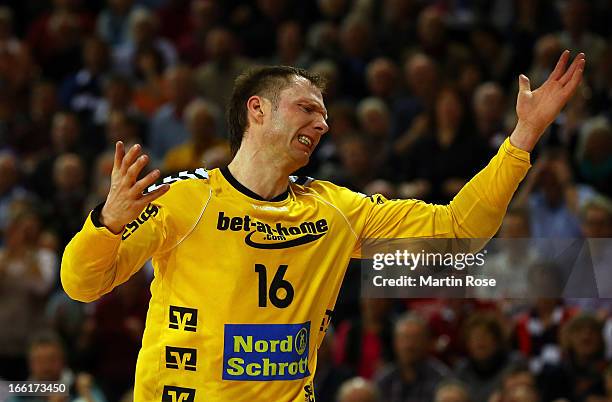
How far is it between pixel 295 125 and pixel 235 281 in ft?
2.57

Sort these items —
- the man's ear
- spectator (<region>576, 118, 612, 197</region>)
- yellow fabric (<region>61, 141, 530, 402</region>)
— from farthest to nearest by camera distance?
1. spectator (<region>576, 118, 612, 197</region>)
2. the man's ear
3. yellow fabric (<region>61, 141, 530, 402</region>)

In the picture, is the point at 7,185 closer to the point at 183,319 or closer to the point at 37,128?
the point at 37,128

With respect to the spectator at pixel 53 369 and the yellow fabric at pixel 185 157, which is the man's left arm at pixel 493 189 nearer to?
the spectator at pixel 53 369

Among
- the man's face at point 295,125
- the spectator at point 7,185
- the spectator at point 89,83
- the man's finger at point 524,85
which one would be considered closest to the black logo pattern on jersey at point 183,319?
the man's face at point 295,125

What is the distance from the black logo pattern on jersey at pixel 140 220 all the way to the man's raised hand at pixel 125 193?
186mm

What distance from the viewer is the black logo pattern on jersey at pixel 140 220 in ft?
15.1

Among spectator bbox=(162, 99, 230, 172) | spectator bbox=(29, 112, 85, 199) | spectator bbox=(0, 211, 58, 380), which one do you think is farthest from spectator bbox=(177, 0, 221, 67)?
spectator bbox=(0, 211, 58, 380)

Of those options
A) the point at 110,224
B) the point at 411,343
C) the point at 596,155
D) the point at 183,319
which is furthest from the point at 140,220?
the point at 596,155

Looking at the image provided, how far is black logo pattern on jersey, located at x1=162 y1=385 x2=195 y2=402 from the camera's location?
4695 mm

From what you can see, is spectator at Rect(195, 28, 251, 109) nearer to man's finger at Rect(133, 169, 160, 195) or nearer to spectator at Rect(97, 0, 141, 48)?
spectator at Rect(97, 0, 141, 48)

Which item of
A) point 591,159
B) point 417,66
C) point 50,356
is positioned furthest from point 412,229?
point 417,66

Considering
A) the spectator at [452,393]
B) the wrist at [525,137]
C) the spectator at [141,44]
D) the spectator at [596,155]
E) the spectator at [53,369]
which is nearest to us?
the wrist at [525,137]

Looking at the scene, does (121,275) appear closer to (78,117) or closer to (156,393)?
(156,393)

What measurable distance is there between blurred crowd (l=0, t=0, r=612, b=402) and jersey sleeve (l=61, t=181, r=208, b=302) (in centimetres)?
334
